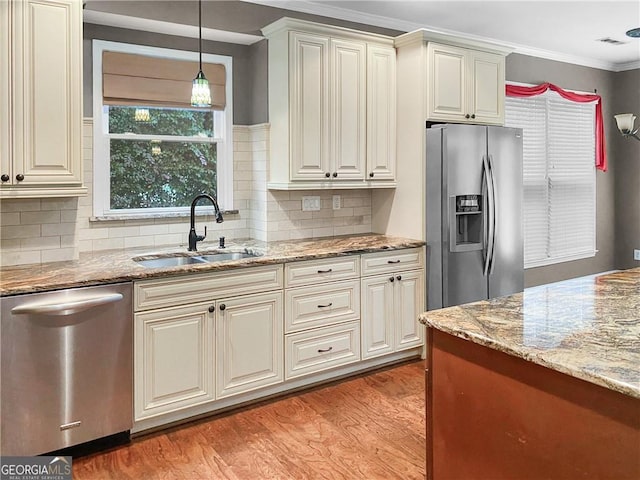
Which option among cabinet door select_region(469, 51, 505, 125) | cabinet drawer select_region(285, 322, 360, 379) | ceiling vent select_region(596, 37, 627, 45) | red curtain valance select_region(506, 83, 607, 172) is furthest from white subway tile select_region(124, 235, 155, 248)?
ceiling vent select_region(596, 37, 627, 45)

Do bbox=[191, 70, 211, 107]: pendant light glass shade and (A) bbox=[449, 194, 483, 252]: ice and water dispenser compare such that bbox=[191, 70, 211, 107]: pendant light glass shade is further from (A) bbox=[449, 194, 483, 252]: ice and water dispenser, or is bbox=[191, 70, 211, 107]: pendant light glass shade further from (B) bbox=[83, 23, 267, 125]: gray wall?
(A) bbox=[449, 194, 483, 252]: ice and water dispenser

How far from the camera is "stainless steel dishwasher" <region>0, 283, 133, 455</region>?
7.97ft

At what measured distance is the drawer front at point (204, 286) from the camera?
110 inches

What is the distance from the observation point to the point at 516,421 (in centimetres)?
159

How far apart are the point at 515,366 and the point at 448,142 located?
252 cm

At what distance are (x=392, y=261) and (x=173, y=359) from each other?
1658 millimetres

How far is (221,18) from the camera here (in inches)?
144

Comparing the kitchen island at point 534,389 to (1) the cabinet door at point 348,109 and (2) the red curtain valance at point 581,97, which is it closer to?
(1) the cabinet door at point 348,109

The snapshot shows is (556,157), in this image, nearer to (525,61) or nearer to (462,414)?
(525,61)

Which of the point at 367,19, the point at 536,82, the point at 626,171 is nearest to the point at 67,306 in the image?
the point at 367,19

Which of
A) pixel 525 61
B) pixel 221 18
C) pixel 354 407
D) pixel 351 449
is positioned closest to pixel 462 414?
pixel 351 449

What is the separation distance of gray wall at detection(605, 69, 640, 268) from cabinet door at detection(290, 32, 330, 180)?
4.17 meters

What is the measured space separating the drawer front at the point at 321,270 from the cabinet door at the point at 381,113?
804 millimetres

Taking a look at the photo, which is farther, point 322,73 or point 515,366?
point 322,73
